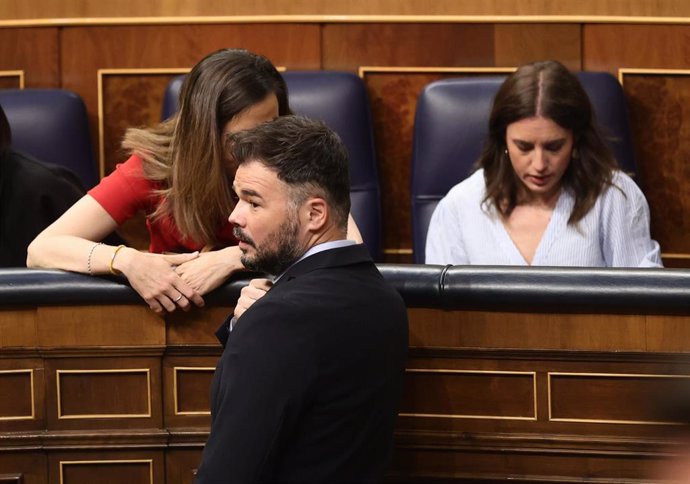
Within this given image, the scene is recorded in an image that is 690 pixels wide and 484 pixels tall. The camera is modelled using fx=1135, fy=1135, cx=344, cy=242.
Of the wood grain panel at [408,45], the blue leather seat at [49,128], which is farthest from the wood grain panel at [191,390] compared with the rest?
the wood grain panel at [408,45]

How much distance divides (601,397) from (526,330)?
4.7 inches

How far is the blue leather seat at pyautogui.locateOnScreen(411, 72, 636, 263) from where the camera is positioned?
83.6 inches

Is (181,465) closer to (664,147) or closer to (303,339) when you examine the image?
(303,339)

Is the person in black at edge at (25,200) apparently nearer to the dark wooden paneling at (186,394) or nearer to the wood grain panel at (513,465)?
the dark wooden paneling at (186,394)

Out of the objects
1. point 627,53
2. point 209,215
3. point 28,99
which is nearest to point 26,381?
point 209,215

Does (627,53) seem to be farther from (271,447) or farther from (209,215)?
(271,447)

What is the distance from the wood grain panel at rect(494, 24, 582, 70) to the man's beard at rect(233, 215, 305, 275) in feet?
3.88

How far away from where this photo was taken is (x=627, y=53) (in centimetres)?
227

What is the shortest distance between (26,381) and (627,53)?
1.39m

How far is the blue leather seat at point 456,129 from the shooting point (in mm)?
2123

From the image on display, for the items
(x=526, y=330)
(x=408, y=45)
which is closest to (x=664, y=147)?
(x=408, y=45)

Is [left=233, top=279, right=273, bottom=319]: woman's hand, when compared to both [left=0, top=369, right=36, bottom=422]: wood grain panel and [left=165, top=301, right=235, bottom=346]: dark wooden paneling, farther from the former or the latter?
[left=0, top=369, right=36, bottom=422]: wood grain panel

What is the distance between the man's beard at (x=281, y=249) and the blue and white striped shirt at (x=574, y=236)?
2.33ft

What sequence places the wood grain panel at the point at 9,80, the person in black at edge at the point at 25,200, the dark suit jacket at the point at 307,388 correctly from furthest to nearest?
1. the wood grain panel at the point at 9,80
2. the person in black at edge at the point at 25,200
3. the dark suit jacket at the point at 307,388
